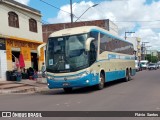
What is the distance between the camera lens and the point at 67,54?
57.8 feet

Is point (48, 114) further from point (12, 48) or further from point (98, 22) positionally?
point (98, 22)

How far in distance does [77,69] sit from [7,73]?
12899 mm

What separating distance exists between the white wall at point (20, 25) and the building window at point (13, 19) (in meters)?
0.32

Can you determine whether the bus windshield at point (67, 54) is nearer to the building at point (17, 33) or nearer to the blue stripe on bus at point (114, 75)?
the blue stripe on bus at point (114, 75)

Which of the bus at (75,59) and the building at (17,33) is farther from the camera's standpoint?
the building at (17,33)

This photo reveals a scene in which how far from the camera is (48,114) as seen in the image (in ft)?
34.8

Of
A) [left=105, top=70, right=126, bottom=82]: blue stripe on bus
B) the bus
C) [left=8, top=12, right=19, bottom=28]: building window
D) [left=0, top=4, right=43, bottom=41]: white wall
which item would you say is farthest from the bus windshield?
[left=8, top=12, right=19, bottom=28]: building window

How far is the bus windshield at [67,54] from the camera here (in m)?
17.5

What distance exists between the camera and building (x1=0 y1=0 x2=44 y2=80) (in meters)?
28.5

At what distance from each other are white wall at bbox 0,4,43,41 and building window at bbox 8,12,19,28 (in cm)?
32

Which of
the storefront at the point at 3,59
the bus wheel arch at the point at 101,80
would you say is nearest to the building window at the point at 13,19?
the storefront at the point at 3,59

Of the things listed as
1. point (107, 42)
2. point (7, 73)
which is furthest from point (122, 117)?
point (7, 73)

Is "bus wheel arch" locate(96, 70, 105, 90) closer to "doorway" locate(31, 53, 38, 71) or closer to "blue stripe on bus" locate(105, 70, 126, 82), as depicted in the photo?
"blue stripe on bus" locate(105, 70, 126, 82)

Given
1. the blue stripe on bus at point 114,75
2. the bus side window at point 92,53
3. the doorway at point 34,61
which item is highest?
the bus side window at point 92,53
